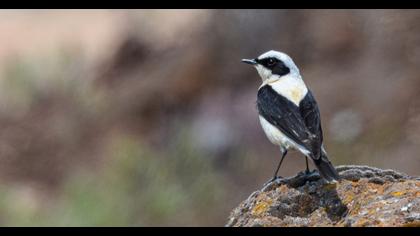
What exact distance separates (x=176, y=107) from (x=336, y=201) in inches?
378

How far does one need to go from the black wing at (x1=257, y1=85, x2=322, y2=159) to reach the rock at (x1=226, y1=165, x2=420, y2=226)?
0.42 meters

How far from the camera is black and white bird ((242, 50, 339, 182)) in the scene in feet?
29.1

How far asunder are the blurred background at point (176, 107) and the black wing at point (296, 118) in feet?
13.6

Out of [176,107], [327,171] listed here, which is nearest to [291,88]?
[327,171]

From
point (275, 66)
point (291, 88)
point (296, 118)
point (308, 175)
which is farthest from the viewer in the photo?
point (275, 66)

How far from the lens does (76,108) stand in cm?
1803

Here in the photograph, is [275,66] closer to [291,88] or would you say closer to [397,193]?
[291,88]

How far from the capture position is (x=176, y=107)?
56.7 feet

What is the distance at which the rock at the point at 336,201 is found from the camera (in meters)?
7.11

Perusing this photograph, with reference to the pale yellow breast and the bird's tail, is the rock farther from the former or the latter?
the pale yellow breast

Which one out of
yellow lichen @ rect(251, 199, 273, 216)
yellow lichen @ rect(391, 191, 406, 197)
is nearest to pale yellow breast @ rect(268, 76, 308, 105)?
yellow lichen @ rect(251, 199, 273, 216)

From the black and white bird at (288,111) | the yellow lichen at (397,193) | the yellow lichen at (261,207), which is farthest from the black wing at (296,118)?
the yellow lichen at (397,193)

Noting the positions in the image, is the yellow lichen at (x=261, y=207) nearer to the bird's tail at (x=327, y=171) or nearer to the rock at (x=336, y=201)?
the rock at (x=336, y=201)

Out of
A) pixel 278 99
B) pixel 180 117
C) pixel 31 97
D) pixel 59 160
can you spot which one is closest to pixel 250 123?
pixel 180 117
